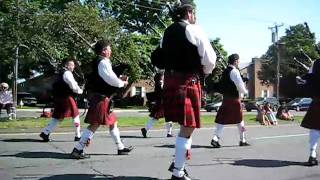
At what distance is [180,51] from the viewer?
638 centimetres

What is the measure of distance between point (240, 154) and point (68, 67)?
4.05 metres

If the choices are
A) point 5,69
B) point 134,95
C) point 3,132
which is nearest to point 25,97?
point 5,69

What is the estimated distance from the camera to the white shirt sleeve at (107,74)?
8.26 meters

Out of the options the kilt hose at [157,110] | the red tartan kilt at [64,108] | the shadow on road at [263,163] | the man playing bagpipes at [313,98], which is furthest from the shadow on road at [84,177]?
A: the kilt hose at [157,110]

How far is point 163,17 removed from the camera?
5003cm

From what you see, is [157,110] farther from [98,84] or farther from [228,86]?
[98,84]

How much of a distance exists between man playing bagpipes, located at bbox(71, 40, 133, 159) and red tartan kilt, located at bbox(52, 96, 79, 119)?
2.47m

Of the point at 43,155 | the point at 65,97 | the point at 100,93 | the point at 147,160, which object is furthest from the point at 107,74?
the point at 65,97

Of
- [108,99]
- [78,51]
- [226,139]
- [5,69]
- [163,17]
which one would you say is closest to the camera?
[108,99]

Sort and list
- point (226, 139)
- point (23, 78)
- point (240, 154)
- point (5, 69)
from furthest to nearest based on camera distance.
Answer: point (23, 78)
point (5, 69)
point (226, 139)
point (240, 154)

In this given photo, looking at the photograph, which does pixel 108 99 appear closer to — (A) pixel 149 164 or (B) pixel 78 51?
(A) pixel 149 164

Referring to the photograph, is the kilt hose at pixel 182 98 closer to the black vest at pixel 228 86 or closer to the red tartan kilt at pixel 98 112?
the red tartan kilt at pixel 98 112

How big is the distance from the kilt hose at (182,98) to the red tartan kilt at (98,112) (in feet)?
6.86

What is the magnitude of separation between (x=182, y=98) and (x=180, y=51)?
0.59 m
